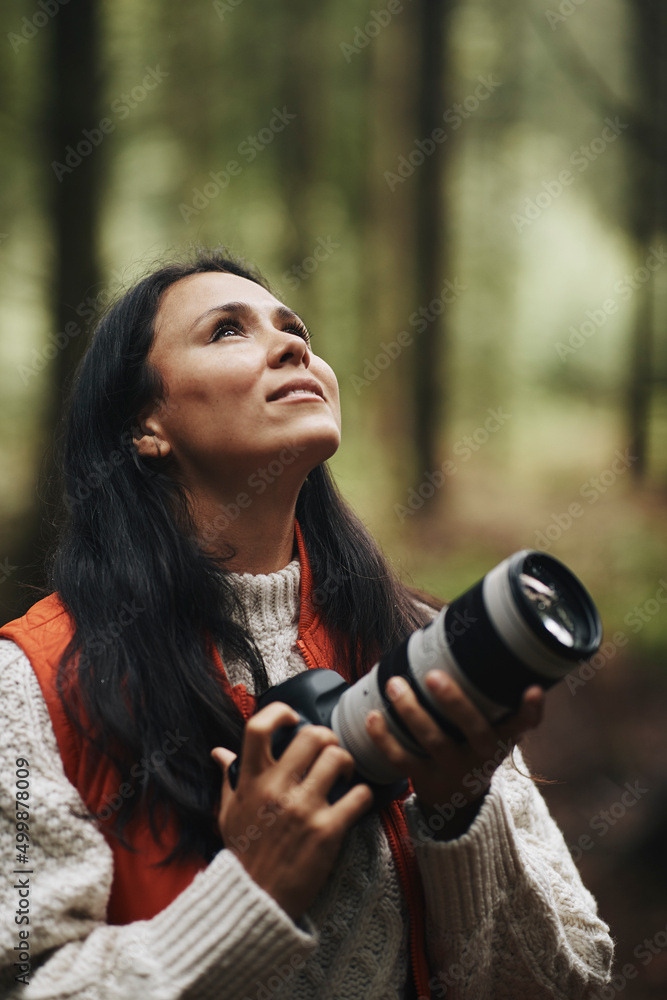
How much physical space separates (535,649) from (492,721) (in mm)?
144

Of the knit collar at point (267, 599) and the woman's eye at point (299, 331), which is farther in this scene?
the woman's eye at point (299, 331)

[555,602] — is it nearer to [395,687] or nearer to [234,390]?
[395,687]

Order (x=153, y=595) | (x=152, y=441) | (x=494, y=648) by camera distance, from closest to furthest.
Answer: (x=494, y=648) < (x=153, y=595) < (x=152, y=441)

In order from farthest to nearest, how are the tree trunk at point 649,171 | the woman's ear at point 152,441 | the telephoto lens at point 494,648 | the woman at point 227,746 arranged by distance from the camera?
the tree trunk at point 649,171, the woman's ear at point 152,441, the woman at point 227,746, the telephoto lens at point 494,648

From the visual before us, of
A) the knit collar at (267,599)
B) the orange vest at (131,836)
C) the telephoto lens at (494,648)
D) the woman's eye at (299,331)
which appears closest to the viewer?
the telephoto lens at (494,648)

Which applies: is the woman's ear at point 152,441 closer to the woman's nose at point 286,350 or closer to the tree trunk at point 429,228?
the woman's nose at point 286,350

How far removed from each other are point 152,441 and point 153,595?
1.31 feet

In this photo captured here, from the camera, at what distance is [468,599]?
1070mm

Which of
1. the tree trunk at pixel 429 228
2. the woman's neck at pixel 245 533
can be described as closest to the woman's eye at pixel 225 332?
the woman's neck at pixel 245 533

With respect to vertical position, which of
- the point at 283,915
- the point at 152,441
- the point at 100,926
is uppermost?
the point at 152,441

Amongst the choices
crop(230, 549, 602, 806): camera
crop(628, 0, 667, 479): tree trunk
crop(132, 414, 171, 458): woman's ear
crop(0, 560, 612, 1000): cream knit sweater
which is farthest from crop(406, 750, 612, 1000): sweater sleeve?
crop(628, 0, 667, 479): tree trunk

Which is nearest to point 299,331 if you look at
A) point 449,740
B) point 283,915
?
point 449,740

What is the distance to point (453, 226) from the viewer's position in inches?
250

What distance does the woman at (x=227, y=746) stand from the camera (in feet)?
3.66
